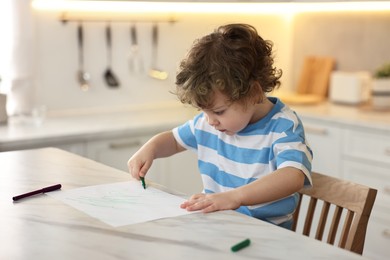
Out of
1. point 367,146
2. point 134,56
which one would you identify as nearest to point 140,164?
point 367,146

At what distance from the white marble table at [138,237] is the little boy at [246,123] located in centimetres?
15

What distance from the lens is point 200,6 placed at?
146 inches

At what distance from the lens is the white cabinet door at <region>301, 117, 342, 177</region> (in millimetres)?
3133

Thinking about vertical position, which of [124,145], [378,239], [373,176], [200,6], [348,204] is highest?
[200,6]

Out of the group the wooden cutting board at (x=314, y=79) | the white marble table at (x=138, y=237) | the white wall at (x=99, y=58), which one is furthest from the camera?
the wooden cutting board at (x=314, y=79)

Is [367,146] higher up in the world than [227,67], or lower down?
lower down

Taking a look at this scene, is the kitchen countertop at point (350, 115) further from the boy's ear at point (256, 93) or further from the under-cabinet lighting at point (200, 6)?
the boy's ear at point (256, 93)

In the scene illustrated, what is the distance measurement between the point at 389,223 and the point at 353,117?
53 cm

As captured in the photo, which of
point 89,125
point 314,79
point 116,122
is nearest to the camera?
point 89,125

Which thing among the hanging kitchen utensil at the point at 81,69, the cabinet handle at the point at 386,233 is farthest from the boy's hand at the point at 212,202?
the hanging kitchen utensil at the point at 81,69

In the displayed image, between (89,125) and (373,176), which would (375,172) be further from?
(89,125)

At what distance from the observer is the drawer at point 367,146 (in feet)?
9.53

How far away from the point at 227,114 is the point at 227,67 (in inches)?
4.8

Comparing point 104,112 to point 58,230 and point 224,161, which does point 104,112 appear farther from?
point 58,230
